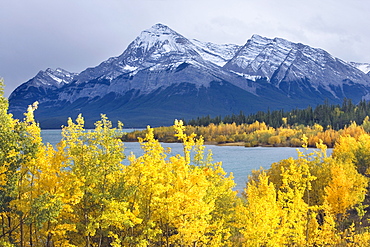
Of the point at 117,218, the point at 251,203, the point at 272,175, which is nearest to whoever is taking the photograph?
the point at 117,218

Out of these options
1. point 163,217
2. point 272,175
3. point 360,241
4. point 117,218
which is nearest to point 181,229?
point 163,217

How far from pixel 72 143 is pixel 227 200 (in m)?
16.1

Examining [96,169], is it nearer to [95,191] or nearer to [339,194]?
[95,191]

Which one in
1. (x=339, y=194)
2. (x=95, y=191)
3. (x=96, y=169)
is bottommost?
(x=339, y=194)

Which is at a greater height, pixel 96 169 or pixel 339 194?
pixel 96 169

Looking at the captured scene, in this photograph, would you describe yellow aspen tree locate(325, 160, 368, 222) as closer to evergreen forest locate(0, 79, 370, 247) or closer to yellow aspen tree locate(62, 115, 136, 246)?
evergreen forest locate(0, 79, 370, 247)

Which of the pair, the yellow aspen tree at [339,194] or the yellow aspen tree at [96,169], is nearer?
the yellow aspen tree at [96,169]

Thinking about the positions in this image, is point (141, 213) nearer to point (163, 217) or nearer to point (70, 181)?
point (163, 217)

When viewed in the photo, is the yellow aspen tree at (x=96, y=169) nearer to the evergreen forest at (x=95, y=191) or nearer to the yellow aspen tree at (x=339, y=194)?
the evergreen forest at (x=95, y=191)

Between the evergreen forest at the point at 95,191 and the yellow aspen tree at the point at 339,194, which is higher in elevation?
the evergreen forest at the point at 95,191

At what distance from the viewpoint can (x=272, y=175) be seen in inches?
2141

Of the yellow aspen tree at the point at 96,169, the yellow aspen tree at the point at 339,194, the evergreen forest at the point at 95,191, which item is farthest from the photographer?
the yellow aspen tree at the point at 339,194

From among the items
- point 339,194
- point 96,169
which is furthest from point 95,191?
point 339,194

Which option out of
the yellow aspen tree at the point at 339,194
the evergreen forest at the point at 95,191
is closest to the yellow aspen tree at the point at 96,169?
the evergreen forest at the point at 95,191
